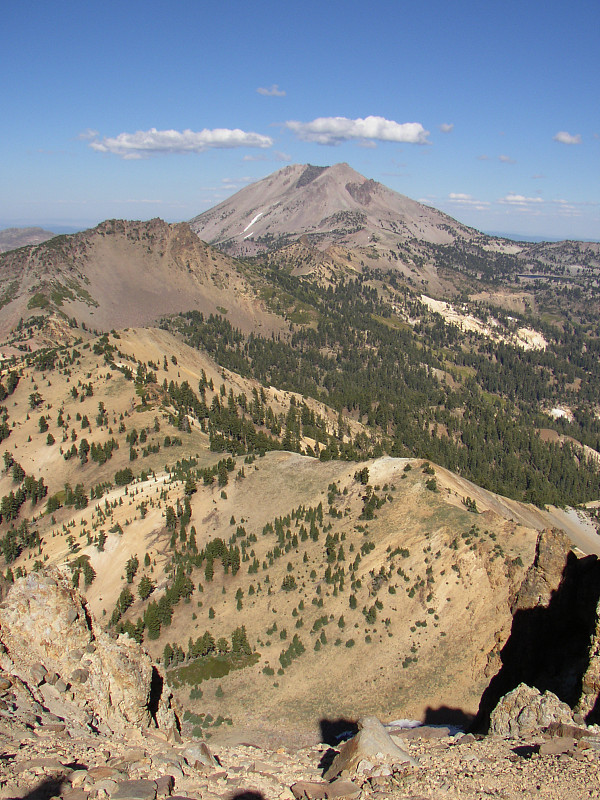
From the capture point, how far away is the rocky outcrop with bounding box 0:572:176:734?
28.1 m

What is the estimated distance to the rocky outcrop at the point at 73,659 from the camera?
28.1 meters

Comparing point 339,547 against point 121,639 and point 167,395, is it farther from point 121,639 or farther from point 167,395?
point 167,395

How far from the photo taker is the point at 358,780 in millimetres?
22797

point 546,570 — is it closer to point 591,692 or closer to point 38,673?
point 591,692

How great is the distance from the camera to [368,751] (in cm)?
2452

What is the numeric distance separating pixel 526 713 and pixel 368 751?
37.4 feet

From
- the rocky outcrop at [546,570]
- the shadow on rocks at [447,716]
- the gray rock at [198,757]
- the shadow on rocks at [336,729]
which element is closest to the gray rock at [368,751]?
the gray rock at [198,757]

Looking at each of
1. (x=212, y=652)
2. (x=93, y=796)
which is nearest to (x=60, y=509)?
(x=212, y=652)

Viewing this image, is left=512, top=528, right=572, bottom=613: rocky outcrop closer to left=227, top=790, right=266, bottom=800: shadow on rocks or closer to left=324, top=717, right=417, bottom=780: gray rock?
left=324, top=717, right=417, bottom=780: gray rock

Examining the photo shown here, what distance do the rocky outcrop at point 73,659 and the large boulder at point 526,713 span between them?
19446 millimetres

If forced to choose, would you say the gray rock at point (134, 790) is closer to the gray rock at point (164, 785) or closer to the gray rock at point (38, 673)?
the gray rock at point (164, 785)

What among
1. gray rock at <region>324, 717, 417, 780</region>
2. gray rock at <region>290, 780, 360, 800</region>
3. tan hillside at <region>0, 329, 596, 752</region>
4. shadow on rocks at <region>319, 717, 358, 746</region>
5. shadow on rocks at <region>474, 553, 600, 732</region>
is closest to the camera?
gray rock at <region>290, 780, 360, 800</region>

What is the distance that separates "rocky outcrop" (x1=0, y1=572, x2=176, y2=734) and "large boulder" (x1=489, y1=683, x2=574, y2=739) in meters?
19.4

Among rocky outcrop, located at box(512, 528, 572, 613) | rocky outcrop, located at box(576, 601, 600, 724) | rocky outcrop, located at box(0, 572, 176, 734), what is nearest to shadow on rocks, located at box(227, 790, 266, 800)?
rocky outcrop, located at box(0, 572, 176, 734)
